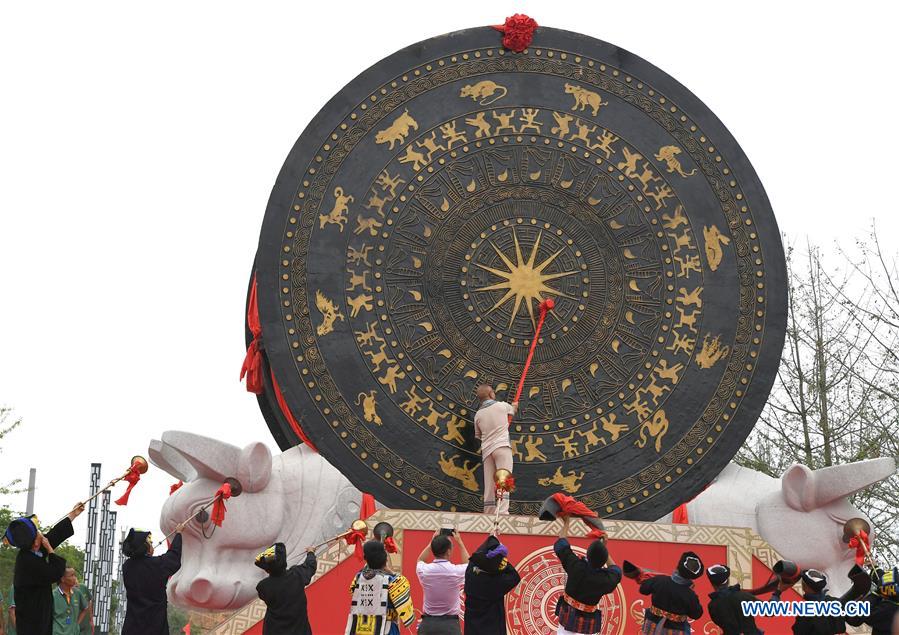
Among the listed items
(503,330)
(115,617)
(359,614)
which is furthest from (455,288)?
(115,617)

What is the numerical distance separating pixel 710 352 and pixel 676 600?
4.74m

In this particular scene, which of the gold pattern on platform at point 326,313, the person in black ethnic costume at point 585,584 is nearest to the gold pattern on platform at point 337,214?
the gold pattern on platform at point 326,313

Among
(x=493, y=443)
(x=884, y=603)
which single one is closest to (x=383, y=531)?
(x=493, y=443)

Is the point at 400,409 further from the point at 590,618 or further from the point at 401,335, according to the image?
the point at 590,618

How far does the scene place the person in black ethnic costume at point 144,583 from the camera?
27.4 feet

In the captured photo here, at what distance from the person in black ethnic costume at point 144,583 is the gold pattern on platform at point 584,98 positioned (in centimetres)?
622

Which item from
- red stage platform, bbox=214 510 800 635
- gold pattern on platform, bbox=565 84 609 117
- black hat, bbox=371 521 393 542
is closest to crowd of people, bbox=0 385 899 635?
black hat, bbox=371 521 393 542

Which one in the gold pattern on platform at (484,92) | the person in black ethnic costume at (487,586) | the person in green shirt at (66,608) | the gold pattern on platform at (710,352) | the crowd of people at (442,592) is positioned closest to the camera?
the crowd of people at (442,592)

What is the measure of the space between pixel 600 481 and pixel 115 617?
52.5 feet

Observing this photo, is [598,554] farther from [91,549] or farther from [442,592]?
[91,549]

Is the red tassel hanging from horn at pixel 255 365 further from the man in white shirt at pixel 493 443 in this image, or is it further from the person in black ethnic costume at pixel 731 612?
the person in black ethnic costume at pixel 731 612

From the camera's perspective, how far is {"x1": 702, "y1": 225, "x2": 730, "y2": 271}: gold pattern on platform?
41.3 feet

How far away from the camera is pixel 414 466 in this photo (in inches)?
465

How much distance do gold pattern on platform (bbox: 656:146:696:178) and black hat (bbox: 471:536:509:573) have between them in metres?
5.76
